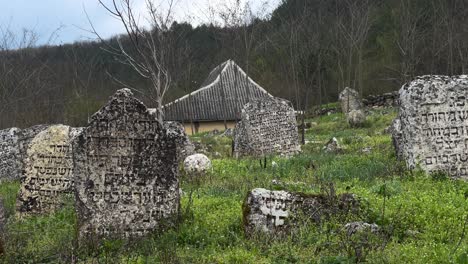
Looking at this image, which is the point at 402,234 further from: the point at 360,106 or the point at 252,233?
the point at 360,106

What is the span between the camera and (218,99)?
4062 centimetres

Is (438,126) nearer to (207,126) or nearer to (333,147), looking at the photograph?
(333,147)

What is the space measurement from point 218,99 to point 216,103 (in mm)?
351

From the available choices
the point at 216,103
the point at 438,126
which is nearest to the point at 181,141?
the point at 438,126

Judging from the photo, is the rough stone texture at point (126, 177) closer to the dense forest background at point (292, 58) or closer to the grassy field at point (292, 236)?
the grassy field at point (292, 236)

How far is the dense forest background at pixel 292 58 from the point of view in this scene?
31.4 meters

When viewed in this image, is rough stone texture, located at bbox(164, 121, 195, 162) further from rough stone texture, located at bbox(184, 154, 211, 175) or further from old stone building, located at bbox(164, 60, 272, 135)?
old stone building, located at bbox(164, 60, 272, 135)

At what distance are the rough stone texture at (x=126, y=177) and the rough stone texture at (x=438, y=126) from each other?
4511 mm

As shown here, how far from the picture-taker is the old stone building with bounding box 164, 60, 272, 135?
39.3 meters

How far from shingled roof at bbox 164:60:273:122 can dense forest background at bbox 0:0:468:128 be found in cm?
146

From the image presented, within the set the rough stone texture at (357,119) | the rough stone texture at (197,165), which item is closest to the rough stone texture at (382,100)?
the rough stone texture at (357,119)

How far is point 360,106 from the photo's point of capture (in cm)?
3006

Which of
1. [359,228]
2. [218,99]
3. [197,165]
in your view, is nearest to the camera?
Answer: [359,228]

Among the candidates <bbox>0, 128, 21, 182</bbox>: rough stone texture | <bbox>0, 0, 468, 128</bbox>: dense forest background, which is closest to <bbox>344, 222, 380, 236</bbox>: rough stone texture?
<bbox>0, 128, 21, 182</bbox>: rough stone texture
